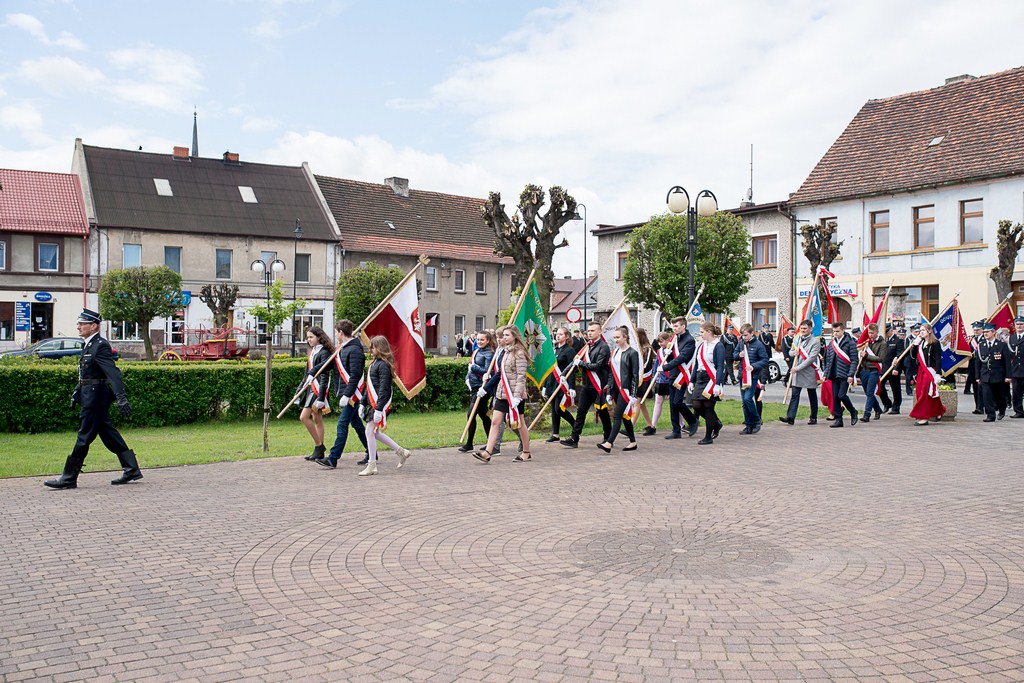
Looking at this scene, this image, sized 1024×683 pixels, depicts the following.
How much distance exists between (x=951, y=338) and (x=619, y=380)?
9.66m

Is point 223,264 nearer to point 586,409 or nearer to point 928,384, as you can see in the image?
point 586,409

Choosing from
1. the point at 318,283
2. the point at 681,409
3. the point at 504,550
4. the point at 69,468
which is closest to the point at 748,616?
the point at 504,550

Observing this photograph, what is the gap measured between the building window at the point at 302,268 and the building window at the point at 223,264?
11.7ft

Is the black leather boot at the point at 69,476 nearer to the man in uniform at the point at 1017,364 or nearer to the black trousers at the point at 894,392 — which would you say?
the black trousers at the point at 894,392

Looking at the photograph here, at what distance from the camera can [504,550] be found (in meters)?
6.71

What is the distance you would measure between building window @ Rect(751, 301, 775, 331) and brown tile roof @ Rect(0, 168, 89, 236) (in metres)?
31.2

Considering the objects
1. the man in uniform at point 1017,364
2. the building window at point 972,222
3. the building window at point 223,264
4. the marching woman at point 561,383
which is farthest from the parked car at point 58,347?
the building window at point 972,222

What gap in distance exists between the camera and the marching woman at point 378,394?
1047cm

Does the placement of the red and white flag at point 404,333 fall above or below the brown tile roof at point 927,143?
below

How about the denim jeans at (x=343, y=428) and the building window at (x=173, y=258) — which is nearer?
the denim jeans at (x=343, y=428)

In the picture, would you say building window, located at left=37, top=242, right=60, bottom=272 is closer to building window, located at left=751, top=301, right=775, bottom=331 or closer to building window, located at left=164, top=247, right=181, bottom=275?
building window, located at left=164, top=247, right=181, bottom=275

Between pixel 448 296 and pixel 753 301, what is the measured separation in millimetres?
20645

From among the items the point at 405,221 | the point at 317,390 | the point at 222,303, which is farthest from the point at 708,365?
the point at 405,221

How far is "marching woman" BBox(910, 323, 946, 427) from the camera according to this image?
51.3ft
